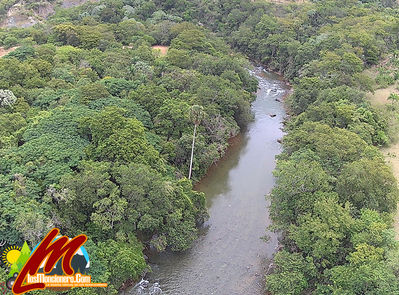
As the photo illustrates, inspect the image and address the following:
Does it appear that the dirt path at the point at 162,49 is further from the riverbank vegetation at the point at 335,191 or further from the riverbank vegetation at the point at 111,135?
the riverbank vegetation at the point at 335,191

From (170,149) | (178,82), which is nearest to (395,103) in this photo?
(178,82)

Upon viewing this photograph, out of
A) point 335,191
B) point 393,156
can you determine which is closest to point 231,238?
point 335,191

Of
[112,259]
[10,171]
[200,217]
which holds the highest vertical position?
[10,171]

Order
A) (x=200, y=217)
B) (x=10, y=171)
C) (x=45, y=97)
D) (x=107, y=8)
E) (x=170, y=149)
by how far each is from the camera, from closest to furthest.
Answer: (x=10, y=171)
(x=200, y=217)
(x=170, y=149)
(x=45, y=97)
(x=107, y=8)

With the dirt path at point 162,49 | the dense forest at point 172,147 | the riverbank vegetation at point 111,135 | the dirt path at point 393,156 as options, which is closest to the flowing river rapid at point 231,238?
the riverbank vegetation at point 111,135

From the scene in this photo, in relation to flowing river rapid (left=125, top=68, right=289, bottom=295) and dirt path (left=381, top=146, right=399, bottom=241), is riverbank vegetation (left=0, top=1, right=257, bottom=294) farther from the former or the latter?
dirt path (left=381, top=146, right=399, bottom=241)

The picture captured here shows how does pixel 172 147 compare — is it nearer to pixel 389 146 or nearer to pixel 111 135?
pixel 111 135

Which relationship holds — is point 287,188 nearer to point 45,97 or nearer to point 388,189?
point 388,189

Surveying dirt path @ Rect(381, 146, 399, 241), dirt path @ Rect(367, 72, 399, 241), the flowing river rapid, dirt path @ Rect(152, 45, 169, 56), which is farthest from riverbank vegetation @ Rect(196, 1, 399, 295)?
dirt path @ Rect(152, 45, 169, 56)
